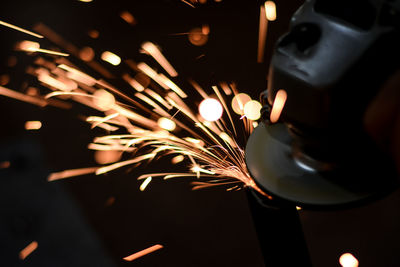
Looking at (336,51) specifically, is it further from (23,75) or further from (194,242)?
(23,75)

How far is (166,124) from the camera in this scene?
8.84ft

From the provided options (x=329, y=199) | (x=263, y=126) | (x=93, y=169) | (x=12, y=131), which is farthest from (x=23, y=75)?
(x=329, y=199)

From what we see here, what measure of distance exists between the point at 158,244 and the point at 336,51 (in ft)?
5.90

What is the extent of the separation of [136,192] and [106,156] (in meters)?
0.40

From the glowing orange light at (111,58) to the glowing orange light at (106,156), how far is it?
0.79 metres

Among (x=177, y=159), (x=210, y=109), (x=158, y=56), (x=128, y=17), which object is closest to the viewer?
(x=177, y=159)

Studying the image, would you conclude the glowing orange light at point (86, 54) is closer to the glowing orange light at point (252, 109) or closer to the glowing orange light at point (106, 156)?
the glowing orange light at point (106, 156)

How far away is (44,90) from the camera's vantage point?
3150mm

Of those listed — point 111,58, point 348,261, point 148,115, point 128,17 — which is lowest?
point 348,261

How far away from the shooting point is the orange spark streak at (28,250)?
7.59 ft

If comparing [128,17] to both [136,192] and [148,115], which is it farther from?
[136,192]

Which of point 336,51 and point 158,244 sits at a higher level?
point 336,51

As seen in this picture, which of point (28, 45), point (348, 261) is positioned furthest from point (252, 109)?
point (28, 45)

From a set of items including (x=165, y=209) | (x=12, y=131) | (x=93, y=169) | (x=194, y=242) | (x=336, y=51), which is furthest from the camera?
(x=12, y=131)
